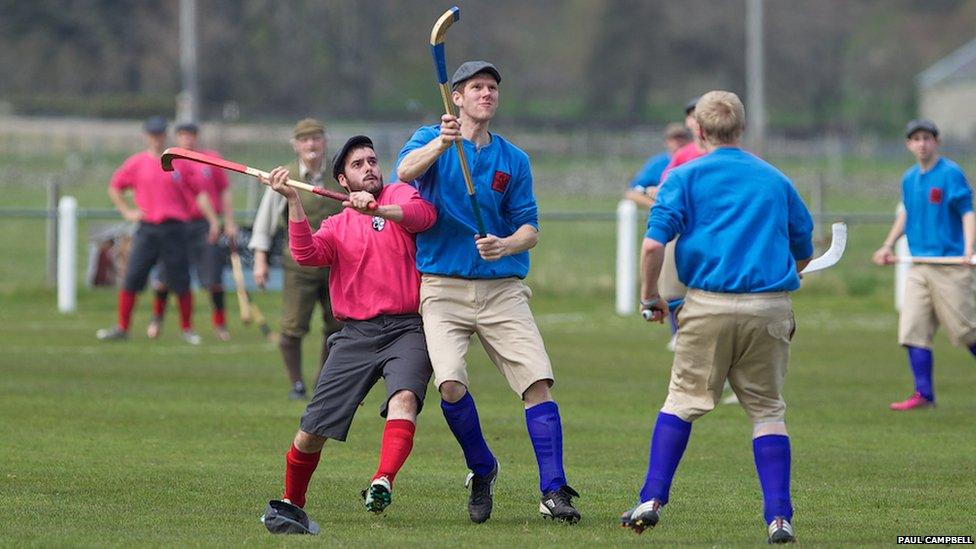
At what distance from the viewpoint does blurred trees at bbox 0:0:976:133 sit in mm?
59531

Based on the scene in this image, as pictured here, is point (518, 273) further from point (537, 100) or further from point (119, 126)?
point (537, 100)

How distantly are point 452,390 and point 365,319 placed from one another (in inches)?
19.9

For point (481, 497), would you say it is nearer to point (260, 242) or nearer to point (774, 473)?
point (774, 473)

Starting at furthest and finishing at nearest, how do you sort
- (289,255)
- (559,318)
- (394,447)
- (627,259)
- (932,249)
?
(627,259) < (559,318) < (932,249) < (289,255) < (394,447)

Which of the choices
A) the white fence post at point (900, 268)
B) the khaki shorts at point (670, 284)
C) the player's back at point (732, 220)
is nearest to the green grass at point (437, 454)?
the khaki shorts at point (670, 284)

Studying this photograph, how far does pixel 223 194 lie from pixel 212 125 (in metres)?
27.6

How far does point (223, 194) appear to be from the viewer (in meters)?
16.8

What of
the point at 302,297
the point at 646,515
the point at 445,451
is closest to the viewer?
the point at 646,515

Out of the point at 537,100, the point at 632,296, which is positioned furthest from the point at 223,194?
the point at 537,100

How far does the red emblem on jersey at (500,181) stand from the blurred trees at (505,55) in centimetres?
4099

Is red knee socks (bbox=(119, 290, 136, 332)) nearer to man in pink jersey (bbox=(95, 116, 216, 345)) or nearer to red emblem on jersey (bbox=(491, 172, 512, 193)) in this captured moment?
man in pink jersey (bbox=(95, 116, 216, 345))

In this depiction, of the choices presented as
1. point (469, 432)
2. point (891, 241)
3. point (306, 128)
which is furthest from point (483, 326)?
point (891, 241)

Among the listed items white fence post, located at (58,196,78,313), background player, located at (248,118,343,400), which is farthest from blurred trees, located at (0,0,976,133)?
background player, located at (248,118,343,400)

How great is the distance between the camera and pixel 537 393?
7.73 meters
